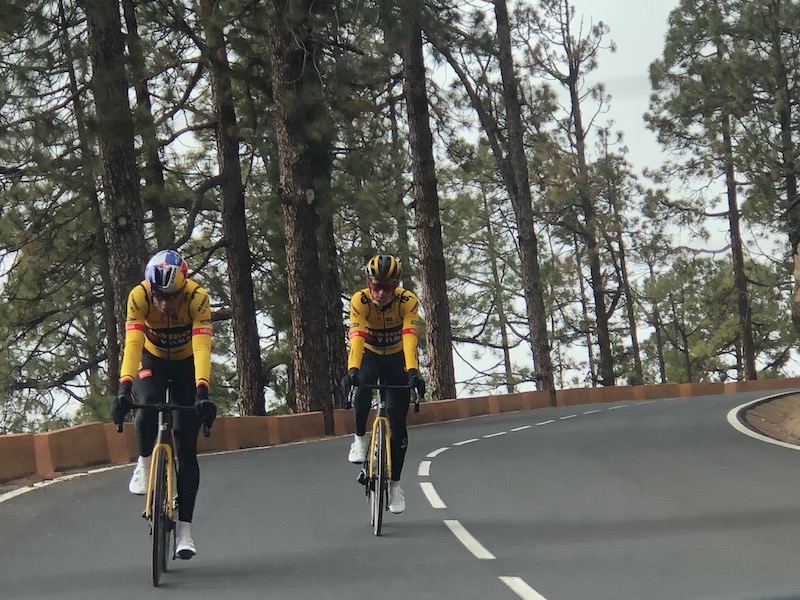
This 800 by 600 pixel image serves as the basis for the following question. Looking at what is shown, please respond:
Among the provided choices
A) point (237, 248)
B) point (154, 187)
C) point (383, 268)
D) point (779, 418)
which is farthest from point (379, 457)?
point (237, 248)

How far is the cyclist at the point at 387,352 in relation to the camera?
10.2 meters

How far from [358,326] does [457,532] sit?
1.85m

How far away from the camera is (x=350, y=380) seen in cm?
999

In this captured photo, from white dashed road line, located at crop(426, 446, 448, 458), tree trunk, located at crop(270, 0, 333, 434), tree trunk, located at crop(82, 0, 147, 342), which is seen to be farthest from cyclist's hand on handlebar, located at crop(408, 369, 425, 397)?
tree trunk, located at crop(270, 0, 333, 434)

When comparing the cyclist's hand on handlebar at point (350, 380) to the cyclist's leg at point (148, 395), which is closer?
the cyclist's leg at point (148, 395)

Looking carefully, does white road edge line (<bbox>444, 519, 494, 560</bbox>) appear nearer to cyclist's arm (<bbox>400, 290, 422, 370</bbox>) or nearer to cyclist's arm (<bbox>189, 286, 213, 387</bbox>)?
cyclist's arm (<bbox>400, 290, 422, 370</bbox>)

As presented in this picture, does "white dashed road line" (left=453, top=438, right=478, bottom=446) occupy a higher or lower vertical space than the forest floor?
higher

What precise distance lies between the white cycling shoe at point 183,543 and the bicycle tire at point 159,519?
20cm

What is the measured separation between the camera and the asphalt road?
25.4 ft

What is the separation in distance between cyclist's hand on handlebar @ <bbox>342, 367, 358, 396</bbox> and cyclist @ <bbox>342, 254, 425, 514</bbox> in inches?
0.9

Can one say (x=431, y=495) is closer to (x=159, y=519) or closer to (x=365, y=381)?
(x=365, y=381)

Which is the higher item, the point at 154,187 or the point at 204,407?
the point at 154,187

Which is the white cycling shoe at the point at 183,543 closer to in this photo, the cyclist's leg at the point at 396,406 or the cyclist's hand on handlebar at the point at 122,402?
the cyclist's hand on handlebar at the point at 122,402

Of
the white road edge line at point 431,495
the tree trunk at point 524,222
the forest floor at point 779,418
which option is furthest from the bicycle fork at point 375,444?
the tree trunk at point 524,222
